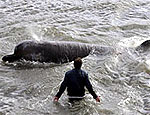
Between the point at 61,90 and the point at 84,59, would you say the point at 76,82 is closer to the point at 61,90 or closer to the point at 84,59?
the point at 61,90

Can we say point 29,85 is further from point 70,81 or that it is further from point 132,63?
point 132,63

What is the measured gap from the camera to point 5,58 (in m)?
10.3

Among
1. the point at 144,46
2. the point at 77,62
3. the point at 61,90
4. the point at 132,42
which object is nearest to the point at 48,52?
the point at 61,90

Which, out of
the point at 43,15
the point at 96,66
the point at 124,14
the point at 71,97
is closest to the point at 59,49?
the point at 96,66

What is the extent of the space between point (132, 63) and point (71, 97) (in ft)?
10.6

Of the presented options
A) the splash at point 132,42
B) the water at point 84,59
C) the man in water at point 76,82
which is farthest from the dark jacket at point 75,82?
the splash at point 132,42

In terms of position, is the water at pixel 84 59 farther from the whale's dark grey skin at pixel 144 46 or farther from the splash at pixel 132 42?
the whale's dark grey skin at pixel 144 46

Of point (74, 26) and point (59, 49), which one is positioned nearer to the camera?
point (59, 49)

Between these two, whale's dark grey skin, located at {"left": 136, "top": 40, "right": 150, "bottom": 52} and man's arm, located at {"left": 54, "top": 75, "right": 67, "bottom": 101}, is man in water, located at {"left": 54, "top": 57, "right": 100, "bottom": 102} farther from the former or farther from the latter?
whale's dark grey skin, located at {"left": 136, "top": 40, "right": 150, "bottom": 52}

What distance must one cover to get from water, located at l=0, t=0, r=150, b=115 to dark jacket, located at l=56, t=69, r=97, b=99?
0.41 meters

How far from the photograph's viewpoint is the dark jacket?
801cm

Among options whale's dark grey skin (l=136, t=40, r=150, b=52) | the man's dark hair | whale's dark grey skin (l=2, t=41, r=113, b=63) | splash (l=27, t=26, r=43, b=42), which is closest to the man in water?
the man's dark hair

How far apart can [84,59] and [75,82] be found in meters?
2.79

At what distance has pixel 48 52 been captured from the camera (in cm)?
1037
